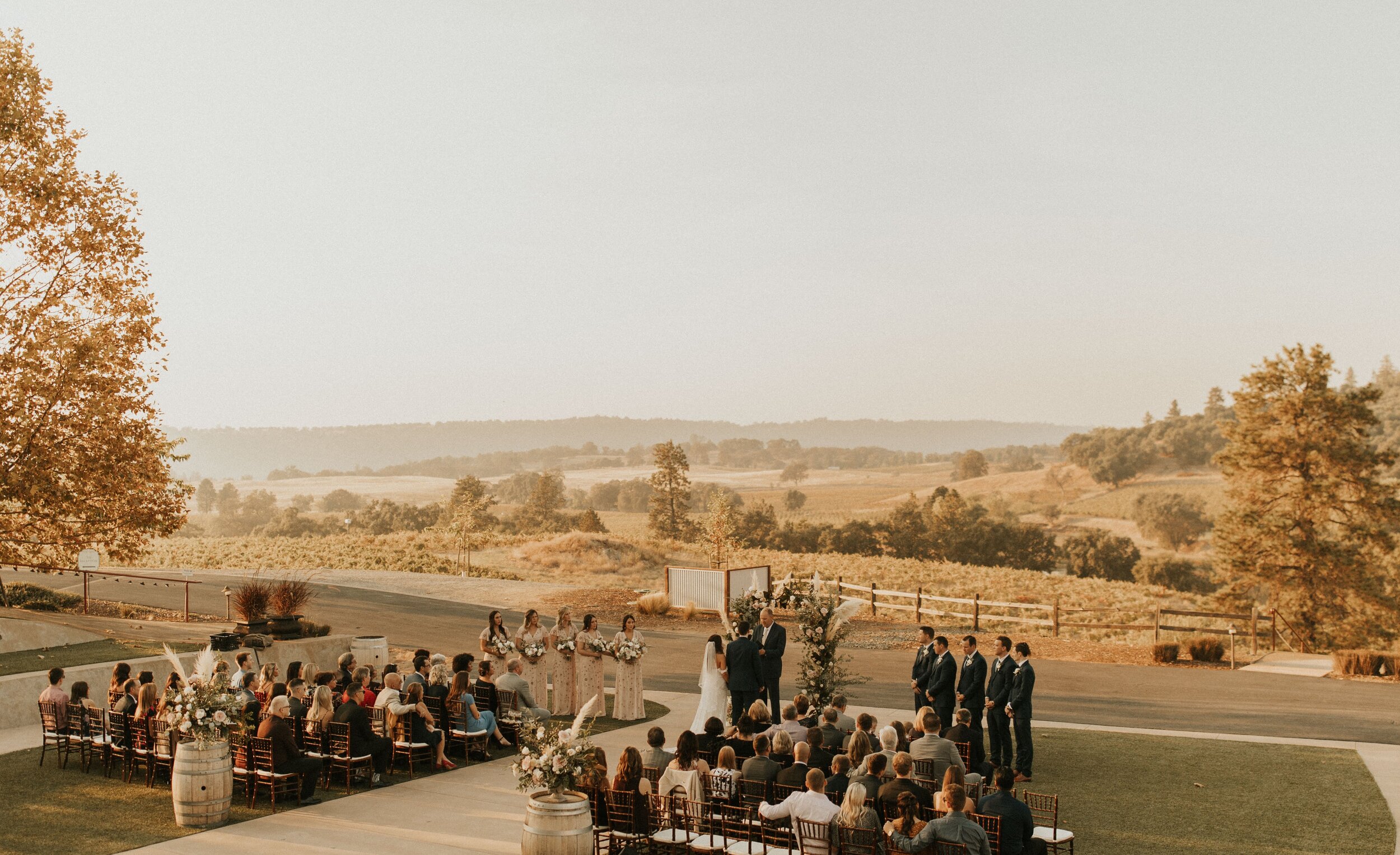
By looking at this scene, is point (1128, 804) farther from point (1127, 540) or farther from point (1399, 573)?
point (1127, 540)

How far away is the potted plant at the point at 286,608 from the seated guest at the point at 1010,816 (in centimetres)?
1585

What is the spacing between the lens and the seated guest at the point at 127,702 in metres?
13.3

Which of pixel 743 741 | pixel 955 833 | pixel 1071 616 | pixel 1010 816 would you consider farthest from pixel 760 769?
pixel 1071 616

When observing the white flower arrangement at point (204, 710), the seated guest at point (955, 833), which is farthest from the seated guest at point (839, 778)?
the white flower arrangement at point (204, 710)

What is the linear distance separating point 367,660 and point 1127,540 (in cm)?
7348

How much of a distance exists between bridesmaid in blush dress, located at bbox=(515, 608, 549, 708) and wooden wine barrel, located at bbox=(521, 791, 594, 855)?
26.0 ft

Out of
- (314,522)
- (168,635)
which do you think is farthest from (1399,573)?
(314,522)

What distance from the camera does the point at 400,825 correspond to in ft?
36.3

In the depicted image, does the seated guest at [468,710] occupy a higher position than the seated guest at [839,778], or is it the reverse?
the seated guest at [839,778]

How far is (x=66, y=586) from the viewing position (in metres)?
35.2

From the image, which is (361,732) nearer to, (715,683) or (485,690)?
(485,690)

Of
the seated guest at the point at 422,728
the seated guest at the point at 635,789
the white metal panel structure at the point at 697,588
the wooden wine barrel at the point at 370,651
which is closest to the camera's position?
the seated guest at the point at 635,789

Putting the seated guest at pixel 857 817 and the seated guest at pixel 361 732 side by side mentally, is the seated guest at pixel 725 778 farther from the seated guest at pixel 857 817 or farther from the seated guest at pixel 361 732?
the seated guest at pixel 361 732

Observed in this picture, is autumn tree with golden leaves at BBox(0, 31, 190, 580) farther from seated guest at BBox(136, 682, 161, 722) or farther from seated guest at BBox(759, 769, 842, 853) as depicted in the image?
seated guest at BBox(759, 769, 842, 853)
